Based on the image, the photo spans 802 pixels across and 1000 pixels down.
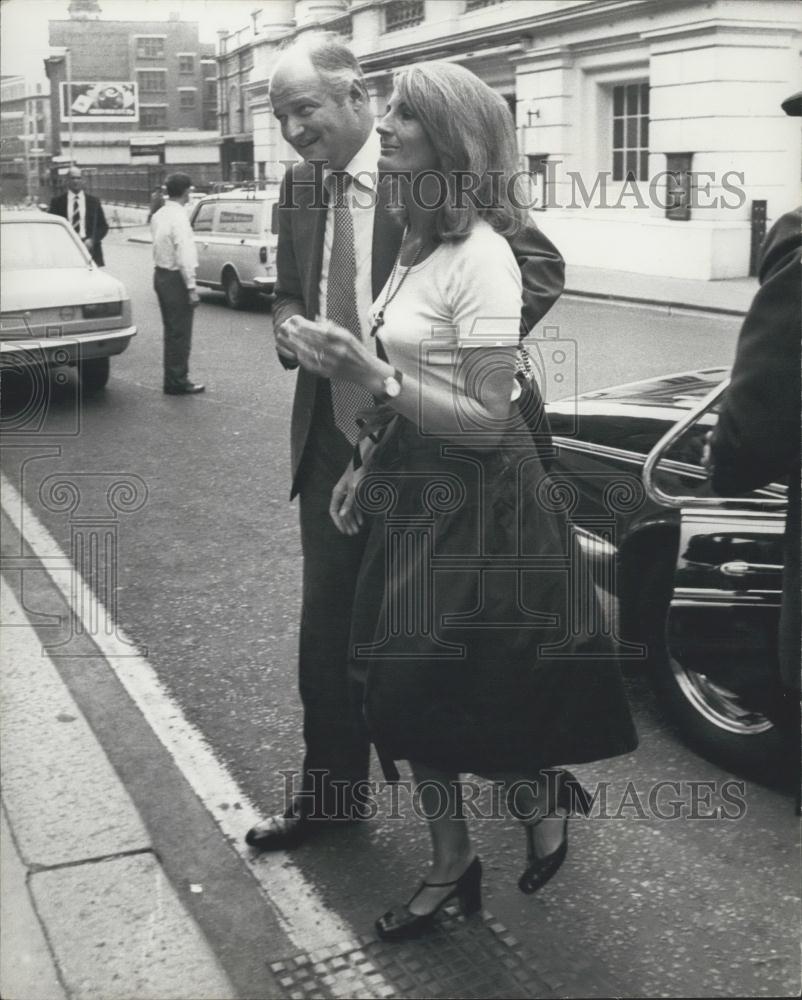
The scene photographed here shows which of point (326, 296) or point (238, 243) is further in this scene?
point (238, 243)

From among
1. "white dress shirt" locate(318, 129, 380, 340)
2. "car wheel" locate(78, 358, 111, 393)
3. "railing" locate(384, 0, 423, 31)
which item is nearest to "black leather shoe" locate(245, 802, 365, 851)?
"white dress shirt" locate(318, 129, 380, 340)

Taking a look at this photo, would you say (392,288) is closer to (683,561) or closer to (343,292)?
(343,292)

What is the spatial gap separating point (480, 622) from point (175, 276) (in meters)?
8.50

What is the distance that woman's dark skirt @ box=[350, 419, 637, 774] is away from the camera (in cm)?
258

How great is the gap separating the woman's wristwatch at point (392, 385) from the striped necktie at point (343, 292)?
1.63 feet

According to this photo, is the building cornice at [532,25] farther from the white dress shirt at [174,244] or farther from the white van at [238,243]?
the white dress shirt at [174,244]

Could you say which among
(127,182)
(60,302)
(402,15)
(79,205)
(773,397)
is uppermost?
(402,15)

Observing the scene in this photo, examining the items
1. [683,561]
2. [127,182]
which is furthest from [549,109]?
[683,561]

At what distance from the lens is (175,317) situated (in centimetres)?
1043

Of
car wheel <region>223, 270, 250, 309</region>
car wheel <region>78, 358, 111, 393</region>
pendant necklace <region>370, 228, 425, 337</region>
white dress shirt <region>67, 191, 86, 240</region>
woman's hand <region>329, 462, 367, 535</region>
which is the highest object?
white dress shirt <region>67, 191, 86, 240</region>

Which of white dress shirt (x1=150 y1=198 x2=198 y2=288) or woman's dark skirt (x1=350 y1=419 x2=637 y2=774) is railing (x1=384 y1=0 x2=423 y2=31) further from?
woman's dark skirt (x1=350 y1=419 x2=637 y2=774)

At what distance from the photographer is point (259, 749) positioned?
392cm

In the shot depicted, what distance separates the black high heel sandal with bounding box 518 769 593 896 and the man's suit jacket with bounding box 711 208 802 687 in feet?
3.07

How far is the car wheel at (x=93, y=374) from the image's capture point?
10.8 m
